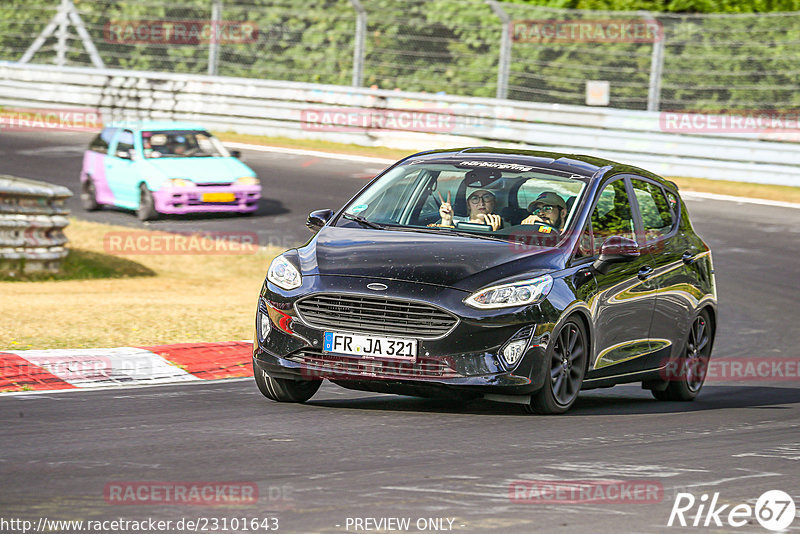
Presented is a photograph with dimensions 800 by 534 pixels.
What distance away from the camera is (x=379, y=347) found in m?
8.17

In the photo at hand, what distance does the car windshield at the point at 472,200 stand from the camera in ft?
30.1

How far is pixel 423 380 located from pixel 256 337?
1.19 meters

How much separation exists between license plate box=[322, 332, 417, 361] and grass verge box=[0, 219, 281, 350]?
3728 millimetres

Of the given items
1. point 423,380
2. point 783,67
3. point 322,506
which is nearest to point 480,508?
point 322,506

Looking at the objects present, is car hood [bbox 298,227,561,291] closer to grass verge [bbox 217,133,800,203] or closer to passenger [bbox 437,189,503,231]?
passenger [bbox 437,189,503,231]

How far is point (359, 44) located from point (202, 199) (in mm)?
8296

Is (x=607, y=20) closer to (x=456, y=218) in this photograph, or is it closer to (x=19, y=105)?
(x=19, y=105)

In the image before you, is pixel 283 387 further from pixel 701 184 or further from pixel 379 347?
pixel 701 184

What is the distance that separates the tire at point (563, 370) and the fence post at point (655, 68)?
16.6m

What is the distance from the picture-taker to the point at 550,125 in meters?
25.7
